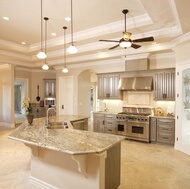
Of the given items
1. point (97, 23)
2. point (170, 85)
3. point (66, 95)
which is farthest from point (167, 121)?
point (66, 95)

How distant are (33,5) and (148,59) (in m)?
4.15

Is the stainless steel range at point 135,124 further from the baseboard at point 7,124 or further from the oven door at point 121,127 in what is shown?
the baseboard at point 7,124

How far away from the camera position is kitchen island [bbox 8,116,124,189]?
210 centimetres

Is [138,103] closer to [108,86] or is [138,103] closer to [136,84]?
[136,84]

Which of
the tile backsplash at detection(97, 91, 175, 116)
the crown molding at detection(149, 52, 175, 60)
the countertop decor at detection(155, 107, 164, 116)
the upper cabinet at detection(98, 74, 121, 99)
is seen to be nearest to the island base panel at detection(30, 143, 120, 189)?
the countertop decor at detection(155, 107, 164, 116)

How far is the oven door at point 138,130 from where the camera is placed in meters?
5.51

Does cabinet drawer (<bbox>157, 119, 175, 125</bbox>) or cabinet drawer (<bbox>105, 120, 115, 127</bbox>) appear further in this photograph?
cabinet drawer (<bbox>105, 120, 115, 127</bbox>)

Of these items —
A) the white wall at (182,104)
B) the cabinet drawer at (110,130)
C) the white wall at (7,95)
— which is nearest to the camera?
the white wall at (182,104)

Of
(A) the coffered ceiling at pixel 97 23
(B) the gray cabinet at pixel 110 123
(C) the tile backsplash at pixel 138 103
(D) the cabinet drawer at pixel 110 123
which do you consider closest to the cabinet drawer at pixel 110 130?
(B) the gray cabinet at pixel 110 123

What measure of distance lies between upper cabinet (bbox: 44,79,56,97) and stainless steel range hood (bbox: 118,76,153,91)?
4496 mm

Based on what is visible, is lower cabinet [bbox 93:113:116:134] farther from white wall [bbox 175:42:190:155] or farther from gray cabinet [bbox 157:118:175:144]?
white wall [bbox 175:42:190:155]

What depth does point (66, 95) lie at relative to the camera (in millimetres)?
8391

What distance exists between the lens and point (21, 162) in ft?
12.8

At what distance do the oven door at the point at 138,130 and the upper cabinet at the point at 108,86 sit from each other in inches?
50.0
